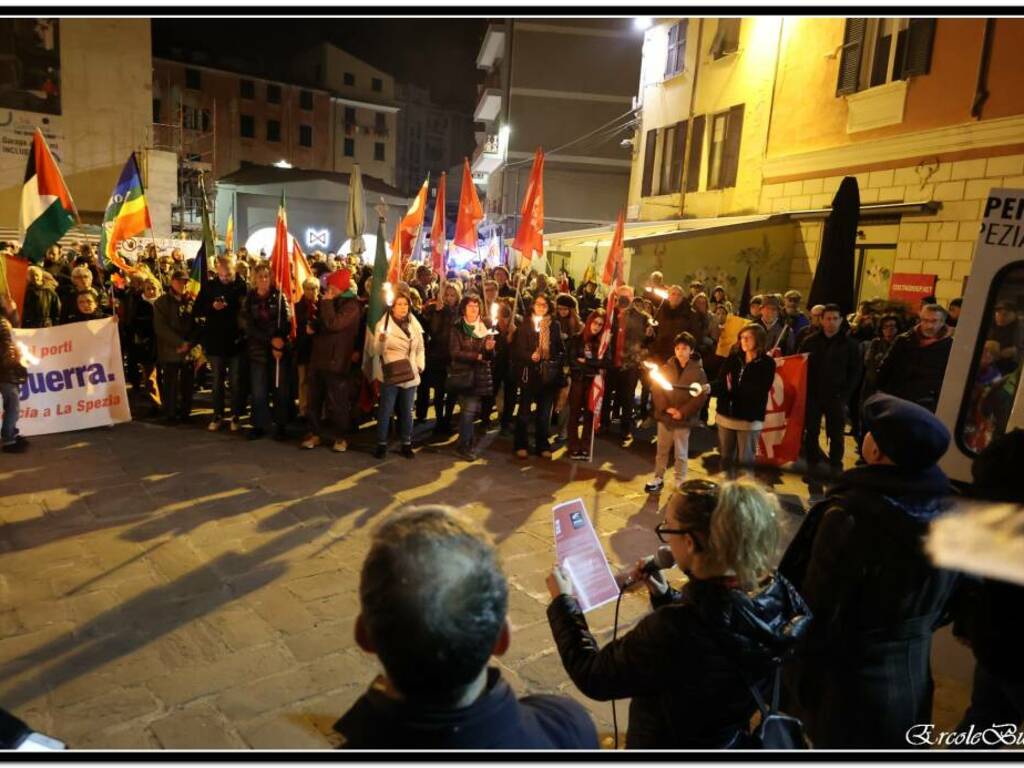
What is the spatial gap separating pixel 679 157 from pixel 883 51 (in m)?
7.41

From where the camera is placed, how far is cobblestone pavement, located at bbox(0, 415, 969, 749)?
3432 mm

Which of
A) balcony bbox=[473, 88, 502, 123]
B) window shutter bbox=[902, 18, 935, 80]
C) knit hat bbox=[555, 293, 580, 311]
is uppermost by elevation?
balcony bbox=[473, 88, 502, 123]

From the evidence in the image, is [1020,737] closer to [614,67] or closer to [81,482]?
[81,482]

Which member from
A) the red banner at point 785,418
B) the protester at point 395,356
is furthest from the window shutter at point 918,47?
the protester at point 395,356

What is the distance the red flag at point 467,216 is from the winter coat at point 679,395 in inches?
190

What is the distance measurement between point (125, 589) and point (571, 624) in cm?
372

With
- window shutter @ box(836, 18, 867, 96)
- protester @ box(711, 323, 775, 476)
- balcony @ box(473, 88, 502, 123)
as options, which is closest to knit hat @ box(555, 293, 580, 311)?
protester @ box(711, 323, 775, 476)

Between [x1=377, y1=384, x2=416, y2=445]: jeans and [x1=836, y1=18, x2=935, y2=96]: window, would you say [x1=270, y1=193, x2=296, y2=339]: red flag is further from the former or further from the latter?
[x1=836, y1=18, x2=935, y2=96]: window

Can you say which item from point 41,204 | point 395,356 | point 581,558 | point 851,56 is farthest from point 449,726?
point 851,56

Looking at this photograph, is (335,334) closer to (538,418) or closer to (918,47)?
(538,418)

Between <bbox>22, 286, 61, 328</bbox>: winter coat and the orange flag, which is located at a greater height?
the orange flag

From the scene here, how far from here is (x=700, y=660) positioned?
1.89 meters

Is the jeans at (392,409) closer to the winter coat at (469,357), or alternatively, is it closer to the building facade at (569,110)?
Answer: the winter coat at (469,357)

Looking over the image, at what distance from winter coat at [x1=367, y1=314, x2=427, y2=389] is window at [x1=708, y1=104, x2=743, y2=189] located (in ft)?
40.6
